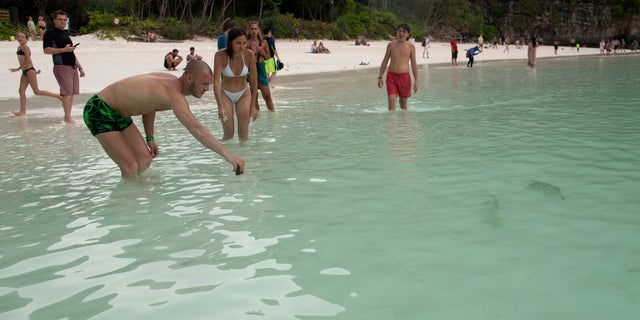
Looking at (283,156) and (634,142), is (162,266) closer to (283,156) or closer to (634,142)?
(283,156)

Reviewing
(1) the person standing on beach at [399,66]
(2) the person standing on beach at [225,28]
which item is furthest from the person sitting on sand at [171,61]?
(1) the person standing on beach at [399,66]

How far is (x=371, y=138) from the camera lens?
8.34 m

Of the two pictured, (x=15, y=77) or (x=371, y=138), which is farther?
(x=15, y=77)

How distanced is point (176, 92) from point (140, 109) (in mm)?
708

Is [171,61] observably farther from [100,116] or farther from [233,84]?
[100,116]

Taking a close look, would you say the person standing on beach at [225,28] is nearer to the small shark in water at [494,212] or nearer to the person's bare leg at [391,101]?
the person's bare leg at [391,101]

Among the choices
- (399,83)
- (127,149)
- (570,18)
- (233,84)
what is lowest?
(127,149)

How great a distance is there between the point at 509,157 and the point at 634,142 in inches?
78.0

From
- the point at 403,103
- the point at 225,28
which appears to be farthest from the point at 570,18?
the point at 225,28

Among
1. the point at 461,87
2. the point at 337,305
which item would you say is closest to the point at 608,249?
the point at 337,305

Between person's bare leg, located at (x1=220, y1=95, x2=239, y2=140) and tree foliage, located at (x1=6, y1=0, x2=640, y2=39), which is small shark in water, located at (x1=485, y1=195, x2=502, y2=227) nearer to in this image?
person's bare leg, located at (x1=220, y1=95, x2=239, y2=140)

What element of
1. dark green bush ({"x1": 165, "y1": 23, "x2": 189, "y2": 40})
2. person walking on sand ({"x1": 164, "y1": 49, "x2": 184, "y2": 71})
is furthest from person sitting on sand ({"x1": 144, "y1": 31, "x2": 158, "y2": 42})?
person walking on sand ({"x1": 164, "y1": 49, "x2": 184, "y2": 71})

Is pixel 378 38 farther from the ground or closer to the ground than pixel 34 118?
farther from the ground

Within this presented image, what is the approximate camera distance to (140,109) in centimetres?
562
